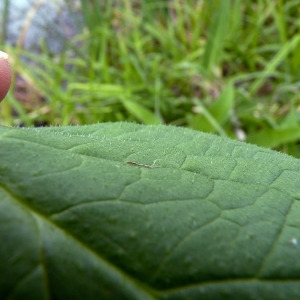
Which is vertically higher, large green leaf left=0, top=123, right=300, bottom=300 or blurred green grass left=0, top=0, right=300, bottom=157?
large green leaf left=0, top=123, right=300, bottom=300

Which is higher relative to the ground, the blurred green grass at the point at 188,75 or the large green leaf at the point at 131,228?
the large green leaf at the point at 131,228

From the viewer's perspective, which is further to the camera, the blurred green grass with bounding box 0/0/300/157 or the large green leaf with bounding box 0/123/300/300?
the blurred green grass with bounding box 0/0/300/157

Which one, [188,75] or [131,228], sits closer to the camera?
[131,228]

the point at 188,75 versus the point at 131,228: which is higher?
the point at 131,228

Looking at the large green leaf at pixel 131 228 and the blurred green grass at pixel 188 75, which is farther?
the blurred green grass at pixel 188 75
